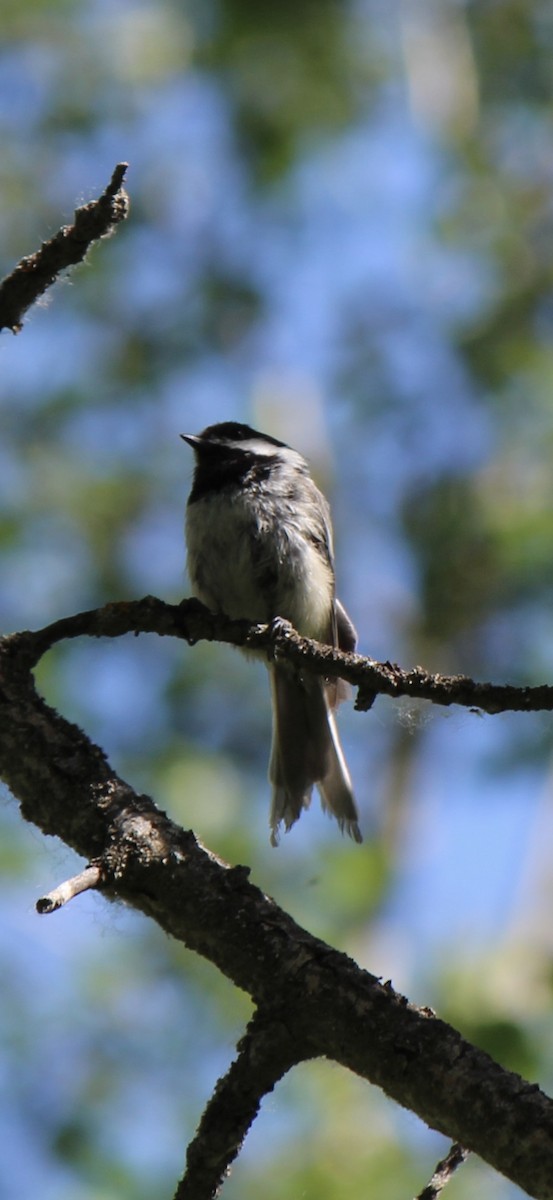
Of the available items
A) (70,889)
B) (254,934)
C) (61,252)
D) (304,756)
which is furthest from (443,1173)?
(304,756)

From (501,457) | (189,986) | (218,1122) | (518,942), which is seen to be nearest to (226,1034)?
(189,986)

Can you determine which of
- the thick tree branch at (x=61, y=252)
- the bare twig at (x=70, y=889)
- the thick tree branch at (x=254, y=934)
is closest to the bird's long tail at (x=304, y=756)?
the thick tree branch at (x=254, y=934)

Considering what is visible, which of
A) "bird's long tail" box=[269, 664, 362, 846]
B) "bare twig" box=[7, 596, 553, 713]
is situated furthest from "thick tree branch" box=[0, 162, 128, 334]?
"bird's long tail" box=[269, 664, 362, 846]

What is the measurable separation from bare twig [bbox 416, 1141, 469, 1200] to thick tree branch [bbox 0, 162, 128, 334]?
196 centimetres

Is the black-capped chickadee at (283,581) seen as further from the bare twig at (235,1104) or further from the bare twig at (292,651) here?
the bare twig at (235,1104)

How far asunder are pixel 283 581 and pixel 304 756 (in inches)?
28.2

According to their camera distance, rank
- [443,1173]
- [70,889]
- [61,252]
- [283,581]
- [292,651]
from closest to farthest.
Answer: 1. [70,889]
2. [443,1173]
3. [61,252]
4. [292,651]
5. [283,581]

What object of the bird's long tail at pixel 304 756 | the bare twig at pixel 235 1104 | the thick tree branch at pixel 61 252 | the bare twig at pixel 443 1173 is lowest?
the bare twig at pixel 235 1104

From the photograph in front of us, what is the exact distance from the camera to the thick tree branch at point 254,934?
2.07 meters

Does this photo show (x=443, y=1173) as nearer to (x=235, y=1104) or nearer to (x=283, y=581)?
(x=235, y=1104)

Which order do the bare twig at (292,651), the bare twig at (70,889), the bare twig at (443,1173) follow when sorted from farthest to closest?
the bare twig at (292,651)
the bare twig at (443,1173)
the bare twig at (70,889)

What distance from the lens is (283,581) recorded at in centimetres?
482

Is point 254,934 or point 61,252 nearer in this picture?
point 254,934

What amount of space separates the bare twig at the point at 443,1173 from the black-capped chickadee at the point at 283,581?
2256mm
